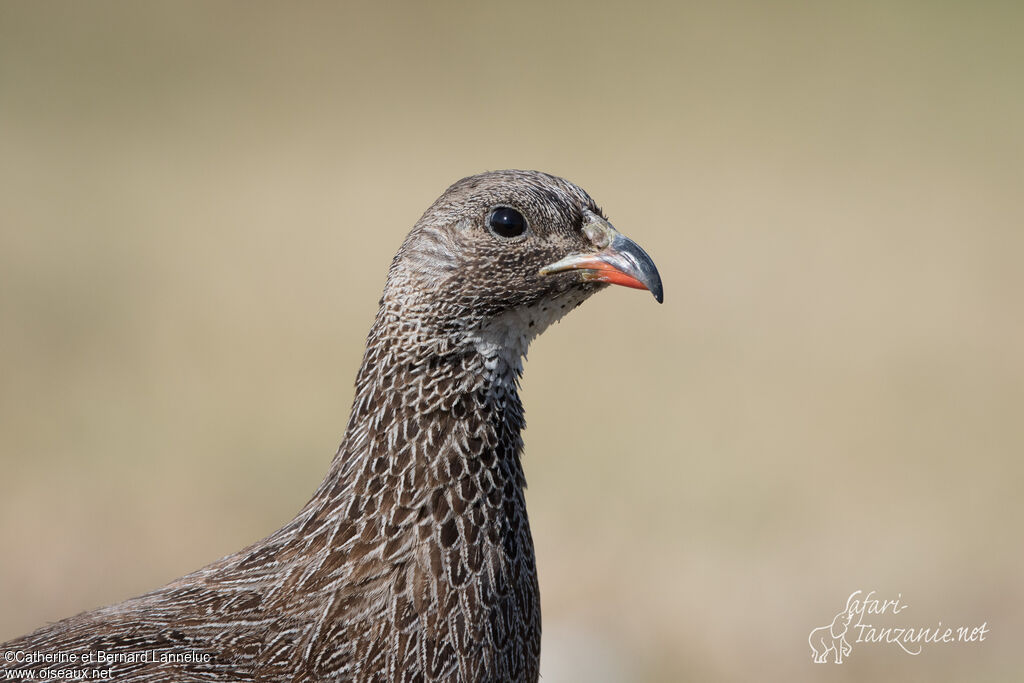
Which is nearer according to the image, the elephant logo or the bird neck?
the bird neck

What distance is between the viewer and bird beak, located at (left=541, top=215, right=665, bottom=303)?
4910 mm

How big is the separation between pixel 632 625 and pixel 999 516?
4.17m

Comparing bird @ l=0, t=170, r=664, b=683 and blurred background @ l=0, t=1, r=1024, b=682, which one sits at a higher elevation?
blurred background @ l=0, t=1, r=1024, b=682

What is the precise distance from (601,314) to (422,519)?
1213cm

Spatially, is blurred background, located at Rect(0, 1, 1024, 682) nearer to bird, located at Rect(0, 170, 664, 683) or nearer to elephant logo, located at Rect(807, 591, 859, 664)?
elephant logo, located at Rect(807, 591, 859, 664)

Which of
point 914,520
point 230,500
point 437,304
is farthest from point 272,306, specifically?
point 437,304

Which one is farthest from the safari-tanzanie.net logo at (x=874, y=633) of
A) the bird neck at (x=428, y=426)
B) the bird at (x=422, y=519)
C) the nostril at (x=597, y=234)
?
the nostril at (x=597, y=234)

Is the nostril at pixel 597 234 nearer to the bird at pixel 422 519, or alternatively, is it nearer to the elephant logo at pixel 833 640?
the bird at pixel 422 519

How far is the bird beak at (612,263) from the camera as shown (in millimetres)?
4910

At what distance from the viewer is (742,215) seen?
19641 mm

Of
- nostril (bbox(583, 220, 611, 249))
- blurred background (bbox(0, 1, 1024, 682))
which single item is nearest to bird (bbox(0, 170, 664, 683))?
nostril (bbox(583, 220, 611, 249))

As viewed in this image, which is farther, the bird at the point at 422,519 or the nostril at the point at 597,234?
the nostril at the point at 597,234

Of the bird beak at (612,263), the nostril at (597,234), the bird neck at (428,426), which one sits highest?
the nostril at (597,234)

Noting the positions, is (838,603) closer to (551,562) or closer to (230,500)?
(551,562)
